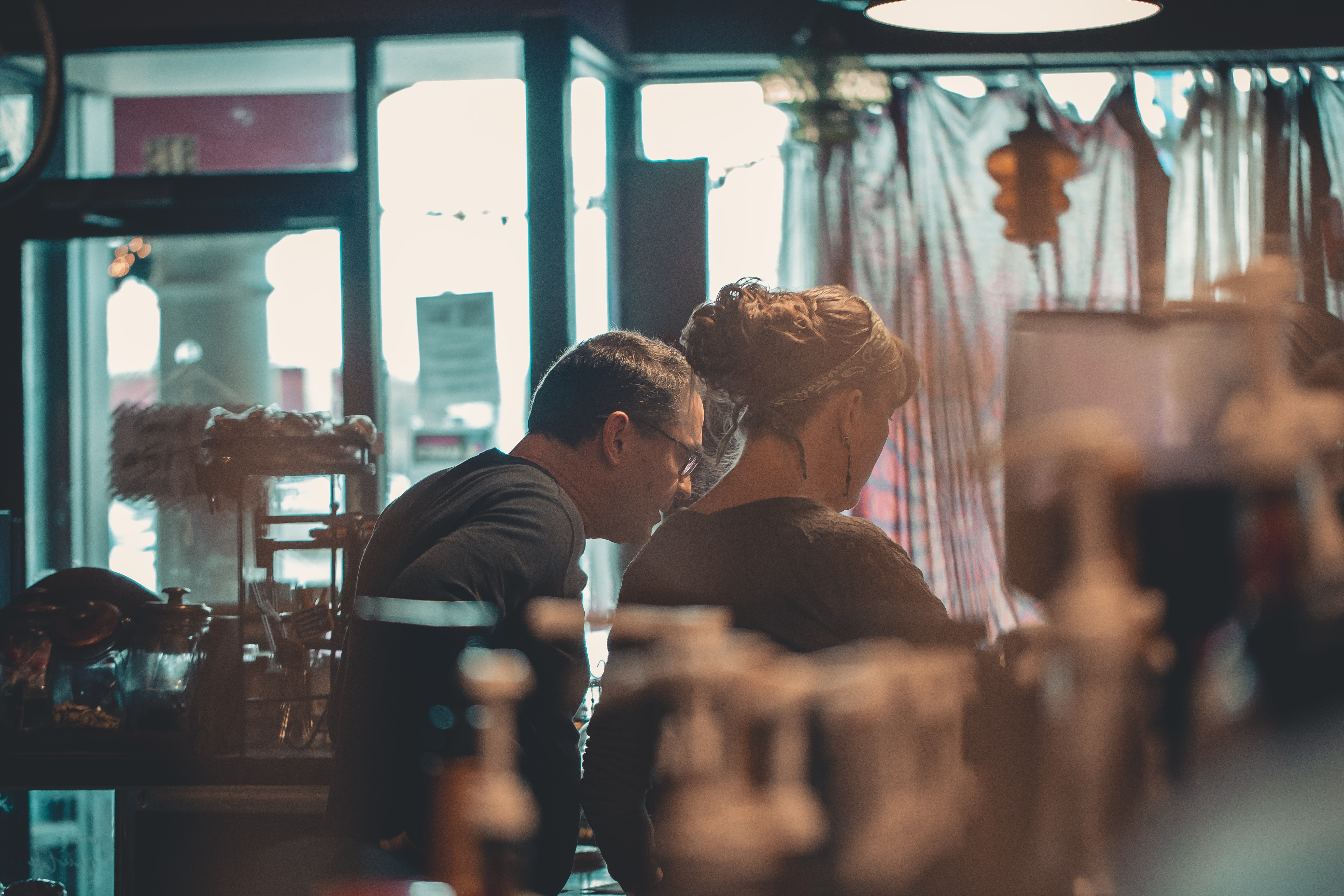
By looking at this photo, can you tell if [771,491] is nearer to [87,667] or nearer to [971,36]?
[87,667]

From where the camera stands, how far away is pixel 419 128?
299 cm

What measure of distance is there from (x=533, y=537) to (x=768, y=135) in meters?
2.55

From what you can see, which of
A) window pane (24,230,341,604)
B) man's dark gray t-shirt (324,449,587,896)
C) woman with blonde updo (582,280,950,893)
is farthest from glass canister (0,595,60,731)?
woman with blonde updo (582,280,950,893)

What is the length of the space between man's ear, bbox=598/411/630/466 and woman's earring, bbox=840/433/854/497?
312 millimetres

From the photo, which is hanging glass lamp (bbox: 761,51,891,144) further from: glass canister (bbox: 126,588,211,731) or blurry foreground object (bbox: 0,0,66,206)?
blurry foreground object (bbox: 0,0,66,206)

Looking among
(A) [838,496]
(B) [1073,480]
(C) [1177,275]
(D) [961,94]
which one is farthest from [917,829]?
(D) [961,94]

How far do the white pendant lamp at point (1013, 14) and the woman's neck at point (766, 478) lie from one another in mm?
625

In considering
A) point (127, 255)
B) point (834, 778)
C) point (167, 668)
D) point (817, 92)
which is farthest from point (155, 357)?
point (834, 778)

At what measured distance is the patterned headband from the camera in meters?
0.80

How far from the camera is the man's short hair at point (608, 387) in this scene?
42.1 inches

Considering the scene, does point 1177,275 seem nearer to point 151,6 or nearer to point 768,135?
point 768,135

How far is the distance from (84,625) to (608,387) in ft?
A: 4.83

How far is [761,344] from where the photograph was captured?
0.81 metres

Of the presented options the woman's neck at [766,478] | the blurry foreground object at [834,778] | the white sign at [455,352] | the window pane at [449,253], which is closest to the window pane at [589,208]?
the window pane at [449,253]
